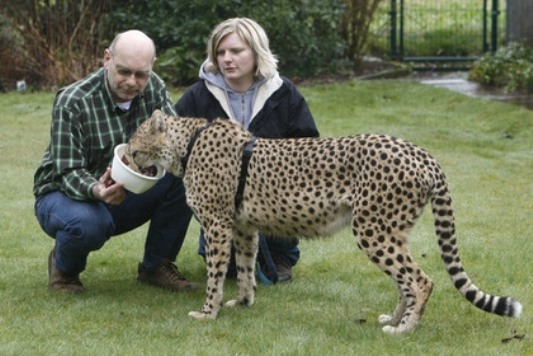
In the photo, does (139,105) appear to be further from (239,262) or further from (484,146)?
(484,146)

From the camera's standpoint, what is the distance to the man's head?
5.63 metres

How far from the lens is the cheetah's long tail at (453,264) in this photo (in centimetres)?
515

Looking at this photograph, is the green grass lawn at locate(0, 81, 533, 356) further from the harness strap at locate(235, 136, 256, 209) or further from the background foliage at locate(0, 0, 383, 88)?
the background foliage at locate(0, 0, 383, 88)

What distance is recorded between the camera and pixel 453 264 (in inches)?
205

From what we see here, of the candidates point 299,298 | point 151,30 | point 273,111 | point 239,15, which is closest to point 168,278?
point 299,298

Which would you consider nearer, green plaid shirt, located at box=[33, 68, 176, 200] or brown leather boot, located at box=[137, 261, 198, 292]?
green plaid shirt, located at box=[33, 68, 176, 200]

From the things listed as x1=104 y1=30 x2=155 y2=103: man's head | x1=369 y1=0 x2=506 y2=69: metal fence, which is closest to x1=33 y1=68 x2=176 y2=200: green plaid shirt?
x1=104 y1=30 x2=155 y2=103: man's head

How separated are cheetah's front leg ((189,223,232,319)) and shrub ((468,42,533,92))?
8.66 meters

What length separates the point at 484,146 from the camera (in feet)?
36.6

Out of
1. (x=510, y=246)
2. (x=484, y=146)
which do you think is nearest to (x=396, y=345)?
(x=510, y=246)

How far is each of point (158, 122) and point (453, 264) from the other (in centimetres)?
167

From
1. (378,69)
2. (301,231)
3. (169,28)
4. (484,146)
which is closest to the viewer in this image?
(301,231)

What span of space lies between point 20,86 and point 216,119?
9.46 metres

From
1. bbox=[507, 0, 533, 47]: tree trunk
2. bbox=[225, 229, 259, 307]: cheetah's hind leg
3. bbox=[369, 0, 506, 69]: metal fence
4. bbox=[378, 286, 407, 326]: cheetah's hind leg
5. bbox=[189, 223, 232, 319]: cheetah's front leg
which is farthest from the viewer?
bbox=[369, 0, 506, 69]: metal fence
